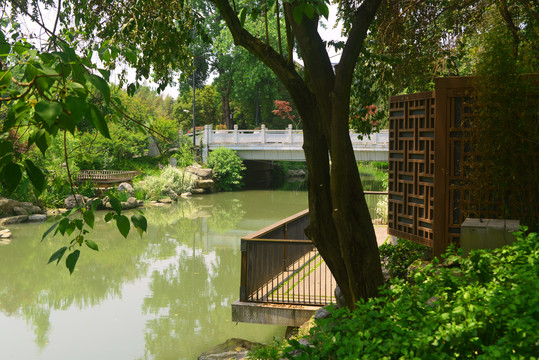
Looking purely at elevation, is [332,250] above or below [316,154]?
below

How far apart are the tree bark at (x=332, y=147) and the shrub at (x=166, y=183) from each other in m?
20.6

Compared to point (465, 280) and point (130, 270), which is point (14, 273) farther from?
point (465, 280)

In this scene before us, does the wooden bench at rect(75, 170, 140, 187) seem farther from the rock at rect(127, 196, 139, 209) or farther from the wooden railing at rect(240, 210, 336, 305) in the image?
the wooden railing at rect(240, 210, 336, 305)

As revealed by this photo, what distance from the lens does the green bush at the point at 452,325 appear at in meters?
2.13

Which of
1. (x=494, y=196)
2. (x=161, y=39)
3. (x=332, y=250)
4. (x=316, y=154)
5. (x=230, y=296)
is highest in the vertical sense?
(x=161, y=39)

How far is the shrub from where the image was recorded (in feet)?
83.1

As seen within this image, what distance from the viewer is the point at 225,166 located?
30906 millimetres

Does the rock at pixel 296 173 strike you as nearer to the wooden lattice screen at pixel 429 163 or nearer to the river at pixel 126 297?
the river at pixel 126 297

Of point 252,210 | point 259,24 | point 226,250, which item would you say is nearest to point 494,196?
point 226,250

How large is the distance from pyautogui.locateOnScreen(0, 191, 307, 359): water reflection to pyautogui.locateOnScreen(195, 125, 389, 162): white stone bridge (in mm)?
11113

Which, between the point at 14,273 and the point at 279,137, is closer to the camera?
the point at 14,273

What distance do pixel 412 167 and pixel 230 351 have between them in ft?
10.2

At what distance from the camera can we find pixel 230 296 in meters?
10.9

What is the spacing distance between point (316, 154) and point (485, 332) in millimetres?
2502
